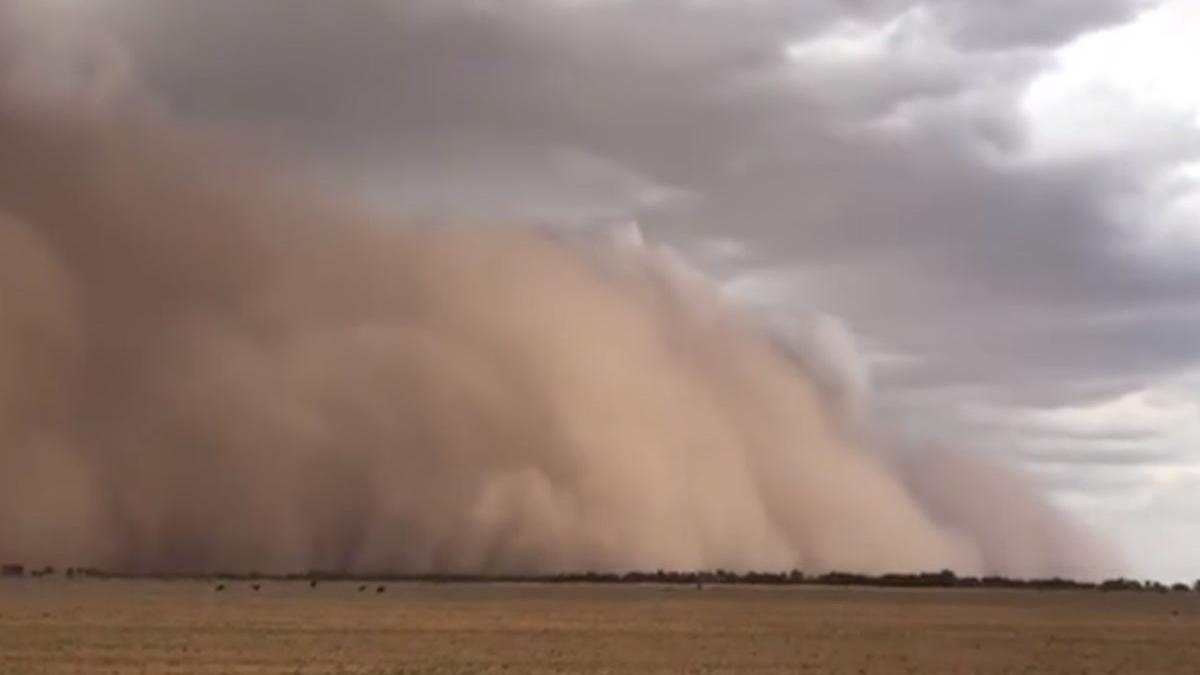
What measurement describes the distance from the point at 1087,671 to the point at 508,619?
139 ft

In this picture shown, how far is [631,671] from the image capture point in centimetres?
3881

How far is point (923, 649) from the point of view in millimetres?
53406

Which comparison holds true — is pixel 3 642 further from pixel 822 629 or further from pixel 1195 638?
pixel 1195 638

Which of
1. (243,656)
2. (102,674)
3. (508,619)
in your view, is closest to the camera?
(102,674)

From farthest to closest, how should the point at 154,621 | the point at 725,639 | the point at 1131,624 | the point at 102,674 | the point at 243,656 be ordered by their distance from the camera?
the point at 1131,624
the point at 154,621
the point at 725,639
the point at 243,656
the point at 102,674

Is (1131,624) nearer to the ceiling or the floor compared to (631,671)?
nearer to the ceiling

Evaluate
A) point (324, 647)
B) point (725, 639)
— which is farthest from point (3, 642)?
point (725, 639)

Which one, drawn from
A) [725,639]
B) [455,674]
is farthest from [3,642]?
[725,639]

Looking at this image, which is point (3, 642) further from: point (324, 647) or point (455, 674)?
point (455, 674)

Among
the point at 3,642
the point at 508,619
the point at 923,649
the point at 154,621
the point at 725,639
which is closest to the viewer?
the point at 3,642

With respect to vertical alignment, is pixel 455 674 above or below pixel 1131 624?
below

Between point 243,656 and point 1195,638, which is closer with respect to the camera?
point 243,656

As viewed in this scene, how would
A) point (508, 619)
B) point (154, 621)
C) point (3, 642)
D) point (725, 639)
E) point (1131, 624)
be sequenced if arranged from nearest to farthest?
point (3, 642) < point (725, 639) < point (154, 621) < point (508, 619) < point (1131, 624)

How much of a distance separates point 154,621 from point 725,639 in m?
26.0
